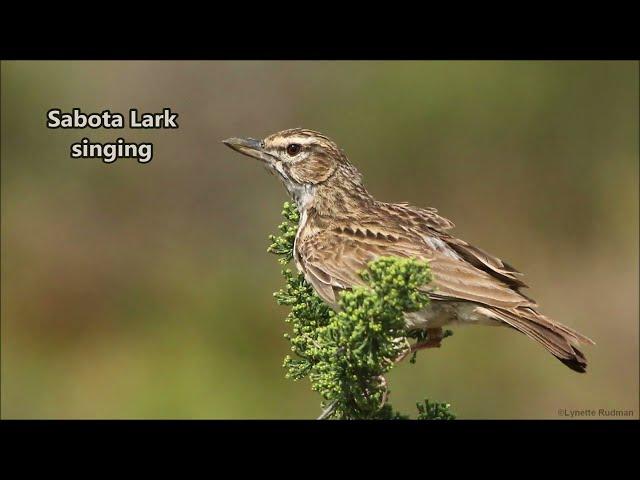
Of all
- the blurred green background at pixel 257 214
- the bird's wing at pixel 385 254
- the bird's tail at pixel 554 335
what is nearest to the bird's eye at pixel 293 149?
the bird's wing at pixel 385 254

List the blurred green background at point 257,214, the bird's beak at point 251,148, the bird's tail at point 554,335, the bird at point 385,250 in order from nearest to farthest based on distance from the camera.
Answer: the bird's tail at point 554,335 < the bird at point 385,250 < the bird's beak at point 251,148 < the blurred green background at point 257,214

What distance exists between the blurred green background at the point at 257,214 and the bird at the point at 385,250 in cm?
411

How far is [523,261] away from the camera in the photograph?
1270 cm

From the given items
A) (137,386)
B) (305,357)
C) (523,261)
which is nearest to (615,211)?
(523,261)

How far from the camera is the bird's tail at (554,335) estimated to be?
540cm

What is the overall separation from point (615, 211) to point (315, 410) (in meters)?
5.34

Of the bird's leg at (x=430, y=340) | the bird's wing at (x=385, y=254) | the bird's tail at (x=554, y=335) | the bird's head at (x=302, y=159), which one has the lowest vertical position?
the bird's tail at (x=554, y=335)

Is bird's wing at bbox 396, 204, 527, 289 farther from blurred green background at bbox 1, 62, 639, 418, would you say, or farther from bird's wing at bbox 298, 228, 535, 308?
blurred green background at bbox 1, 62, 639, 418

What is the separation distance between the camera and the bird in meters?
5.76

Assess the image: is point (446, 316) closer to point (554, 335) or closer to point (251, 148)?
point (554, 335)

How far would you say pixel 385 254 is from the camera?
6.25 meters

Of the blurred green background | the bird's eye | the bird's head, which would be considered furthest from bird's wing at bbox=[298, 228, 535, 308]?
the blurred green background

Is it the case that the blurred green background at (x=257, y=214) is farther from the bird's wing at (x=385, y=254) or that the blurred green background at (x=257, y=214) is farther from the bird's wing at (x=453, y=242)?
the bird's wing at (x=385, y=254)

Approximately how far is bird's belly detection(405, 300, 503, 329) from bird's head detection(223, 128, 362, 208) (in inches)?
63.0
